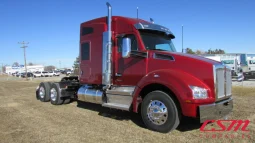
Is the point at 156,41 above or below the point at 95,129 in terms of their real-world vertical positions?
above

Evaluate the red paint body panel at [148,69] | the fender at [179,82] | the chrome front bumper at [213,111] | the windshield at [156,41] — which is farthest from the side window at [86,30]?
the chrome front bumper at [213,111]

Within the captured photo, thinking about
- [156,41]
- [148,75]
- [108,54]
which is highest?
[156,41]

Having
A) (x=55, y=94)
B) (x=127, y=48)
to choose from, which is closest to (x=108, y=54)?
(x=127, y=48)

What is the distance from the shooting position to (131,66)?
699 centimetres

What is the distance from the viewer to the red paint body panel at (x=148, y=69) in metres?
5.46

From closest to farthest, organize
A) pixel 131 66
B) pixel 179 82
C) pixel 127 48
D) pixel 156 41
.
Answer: pixel 179 82, pixel 127 48, pixel 131 66, pixel 156 41

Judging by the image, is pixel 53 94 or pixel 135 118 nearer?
pixel 135 118

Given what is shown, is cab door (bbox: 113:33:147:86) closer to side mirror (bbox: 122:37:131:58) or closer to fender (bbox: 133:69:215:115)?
side mirror (bbox: 122:37:131:58)

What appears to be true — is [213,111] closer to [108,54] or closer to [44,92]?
[108,54]

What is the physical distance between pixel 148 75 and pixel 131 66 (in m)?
0.91

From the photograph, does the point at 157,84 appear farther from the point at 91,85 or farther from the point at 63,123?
the point at 91,85

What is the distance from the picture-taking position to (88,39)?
28.5 feet

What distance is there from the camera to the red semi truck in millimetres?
5504

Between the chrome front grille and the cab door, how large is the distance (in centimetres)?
185
